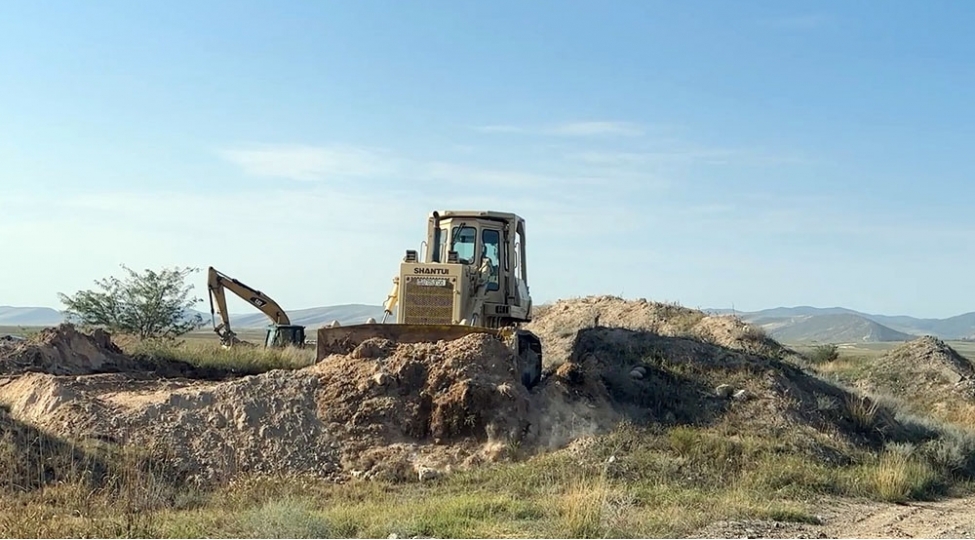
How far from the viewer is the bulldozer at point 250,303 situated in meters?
26.8

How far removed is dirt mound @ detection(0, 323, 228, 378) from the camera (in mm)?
19344

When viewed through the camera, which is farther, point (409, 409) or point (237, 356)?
point (237, 356)

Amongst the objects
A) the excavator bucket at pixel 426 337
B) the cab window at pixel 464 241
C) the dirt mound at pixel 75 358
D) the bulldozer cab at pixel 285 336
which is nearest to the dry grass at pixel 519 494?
the excavator bucket at pixel 426 337

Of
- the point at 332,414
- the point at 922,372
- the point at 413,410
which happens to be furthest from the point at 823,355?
the point at 332,414

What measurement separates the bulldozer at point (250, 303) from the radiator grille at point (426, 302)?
947 centimetres

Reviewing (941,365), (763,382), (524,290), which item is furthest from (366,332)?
(941,365)

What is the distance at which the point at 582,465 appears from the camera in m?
12.3

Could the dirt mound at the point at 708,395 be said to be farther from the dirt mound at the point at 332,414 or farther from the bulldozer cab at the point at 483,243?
the bulldozer cab at the point at 483,243

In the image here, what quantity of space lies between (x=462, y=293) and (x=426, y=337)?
1.88m

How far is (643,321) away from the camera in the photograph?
32375mm

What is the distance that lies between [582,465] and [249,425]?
4.44 metres

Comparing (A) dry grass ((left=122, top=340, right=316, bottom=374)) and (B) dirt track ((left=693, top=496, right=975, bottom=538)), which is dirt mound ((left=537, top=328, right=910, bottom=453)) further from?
(A) dry grass ((left=122, top=340, right=316, bottom=374))

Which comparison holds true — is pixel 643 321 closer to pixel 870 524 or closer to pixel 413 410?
pixel 413 410

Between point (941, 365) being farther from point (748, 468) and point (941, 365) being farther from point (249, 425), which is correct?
point (249, 425)
